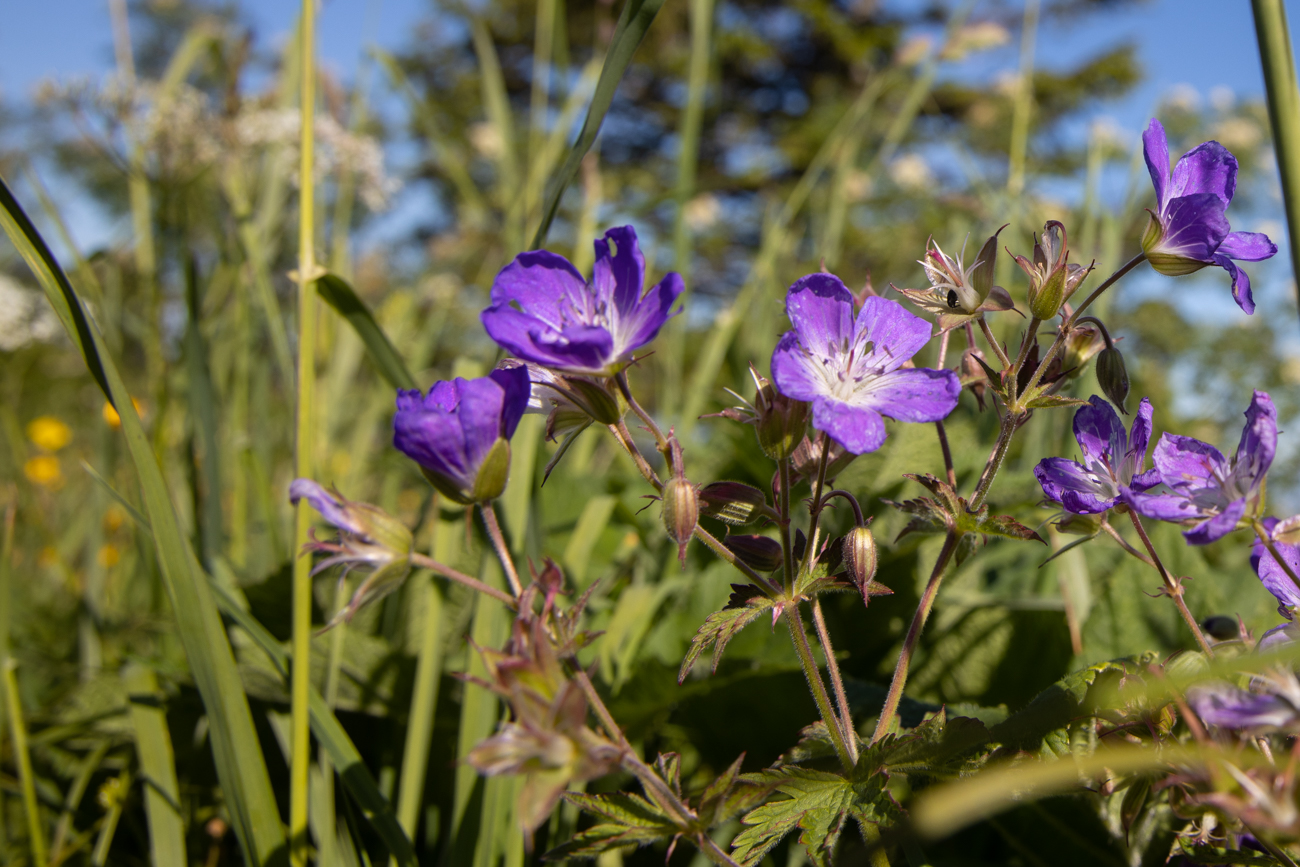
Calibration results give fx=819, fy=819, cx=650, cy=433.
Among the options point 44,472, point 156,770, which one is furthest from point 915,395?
point 44,472

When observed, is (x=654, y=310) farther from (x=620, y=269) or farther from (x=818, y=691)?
(x=818, y=691)

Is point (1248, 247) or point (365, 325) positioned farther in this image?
point (365, 325)

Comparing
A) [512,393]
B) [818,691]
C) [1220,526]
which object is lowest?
[818,691]

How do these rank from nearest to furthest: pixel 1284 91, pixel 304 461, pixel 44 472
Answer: pixel 1284 91
pixel 304 461
pixel 44 472

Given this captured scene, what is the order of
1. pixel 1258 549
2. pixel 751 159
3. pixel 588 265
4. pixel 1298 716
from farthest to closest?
pixel 751 159 → pixel 588 265 → pixel 1258 549 → pixel 1298 716

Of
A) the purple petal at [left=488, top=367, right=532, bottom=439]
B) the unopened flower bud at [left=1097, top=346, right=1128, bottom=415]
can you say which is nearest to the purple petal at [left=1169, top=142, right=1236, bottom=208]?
the unopened flower bud at [left=1097, top=346, right=1128, bottom=415]

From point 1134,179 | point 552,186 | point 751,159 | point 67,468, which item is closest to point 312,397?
point 552,186

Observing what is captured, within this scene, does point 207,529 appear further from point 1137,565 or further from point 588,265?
point 1137,565
